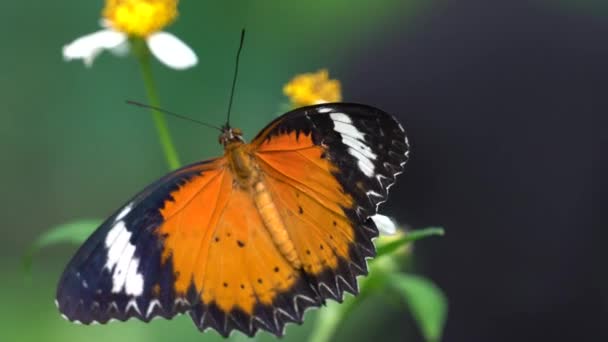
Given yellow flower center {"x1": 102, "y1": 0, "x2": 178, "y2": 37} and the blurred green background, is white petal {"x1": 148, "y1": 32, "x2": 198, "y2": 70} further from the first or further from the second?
the blurred green background

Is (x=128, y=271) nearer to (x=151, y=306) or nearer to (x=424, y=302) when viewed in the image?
(x=151, y=306)

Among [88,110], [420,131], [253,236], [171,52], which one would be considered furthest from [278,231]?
[88,110]

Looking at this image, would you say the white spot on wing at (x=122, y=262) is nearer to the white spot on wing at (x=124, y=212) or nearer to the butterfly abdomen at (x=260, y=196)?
the white spot on wing at (x=124, y=212)

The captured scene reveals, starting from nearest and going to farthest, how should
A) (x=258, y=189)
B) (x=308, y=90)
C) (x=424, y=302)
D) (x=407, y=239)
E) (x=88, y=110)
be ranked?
(x=407, y=239)
(x=258, y=189)
(x=424, y=302)
(x=308, y=90)
(x=88, y=110)

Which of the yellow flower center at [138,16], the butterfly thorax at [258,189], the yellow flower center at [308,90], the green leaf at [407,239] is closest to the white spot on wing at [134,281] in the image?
the butterfly thorax at [258,189]

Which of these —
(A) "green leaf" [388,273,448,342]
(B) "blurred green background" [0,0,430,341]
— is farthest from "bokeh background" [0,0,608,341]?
(A) "green leaf" [388,273,448,342]
